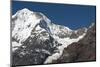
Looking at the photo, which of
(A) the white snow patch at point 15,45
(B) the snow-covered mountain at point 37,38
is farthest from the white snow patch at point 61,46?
(A) the white snow patch at point 15,45

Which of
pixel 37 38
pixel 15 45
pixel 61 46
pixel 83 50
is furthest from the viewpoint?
pixel 83 50

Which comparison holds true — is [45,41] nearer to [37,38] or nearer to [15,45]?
[37,38]

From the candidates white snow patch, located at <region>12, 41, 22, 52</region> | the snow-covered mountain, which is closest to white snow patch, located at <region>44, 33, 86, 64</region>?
the snow-covered mountain

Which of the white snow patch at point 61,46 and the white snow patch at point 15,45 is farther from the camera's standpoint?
the white snow patch at point 61,46

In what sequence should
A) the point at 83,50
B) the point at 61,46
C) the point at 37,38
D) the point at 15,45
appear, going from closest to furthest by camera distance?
the point at 15,45, the point at 37,38, the point at 61,46, the point at 83,50

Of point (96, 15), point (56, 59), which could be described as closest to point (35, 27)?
point (56, 59)

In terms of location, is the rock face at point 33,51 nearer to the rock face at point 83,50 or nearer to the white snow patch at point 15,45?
the white snow patch at point 15,45

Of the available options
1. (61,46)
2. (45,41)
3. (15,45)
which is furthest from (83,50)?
(15,45)
